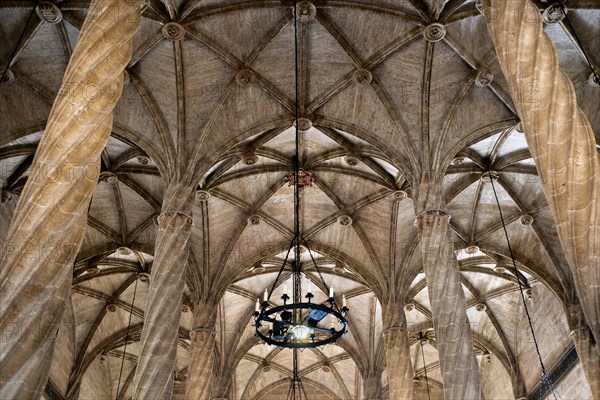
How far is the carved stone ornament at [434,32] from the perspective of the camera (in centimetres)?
1515

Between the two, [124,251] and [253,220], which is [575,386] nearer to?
[253,220]

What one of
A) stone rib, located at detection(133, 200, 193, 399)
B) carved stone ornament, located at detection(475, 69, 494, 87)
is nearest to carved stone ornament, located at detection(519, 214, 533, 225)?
carved stone ornament, located at detection(475, 69, 494, 87)

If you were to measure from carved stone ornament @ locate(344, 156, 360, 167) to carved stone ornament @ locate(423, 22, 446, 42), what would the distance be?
4689 mm

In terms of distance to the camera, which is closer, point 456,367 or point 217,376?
point 456,367

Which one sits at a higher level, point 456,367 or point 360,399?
point 360,399

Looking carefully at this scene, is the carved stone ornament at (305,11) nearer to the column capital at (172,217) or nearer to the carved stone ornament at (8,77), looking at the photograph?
the column capital at (172,217)

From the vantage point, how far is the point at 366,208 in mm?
20906

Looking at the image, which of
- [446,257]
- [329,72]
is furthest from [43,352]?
[329,72]

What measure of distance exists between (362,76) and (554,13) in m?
4.74

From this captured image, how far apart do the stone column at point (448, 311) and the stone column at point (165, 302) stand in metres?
5.19

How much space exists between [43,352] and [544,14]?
1290 cm

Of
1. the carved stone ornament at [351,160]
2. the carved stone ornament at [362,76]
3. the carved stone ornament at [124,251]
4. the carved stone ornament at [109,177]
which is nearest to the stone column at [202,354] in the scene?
the carved stone ornament at [124,251]

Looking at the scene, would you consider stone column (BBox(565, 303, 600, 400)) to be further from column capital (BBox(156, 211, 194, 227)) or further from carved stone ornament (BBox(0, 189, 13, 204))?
carved stone ornament (BBox(0, 189, 13, 204))

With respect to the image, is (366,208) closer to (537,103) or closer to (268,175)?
(268,175)
